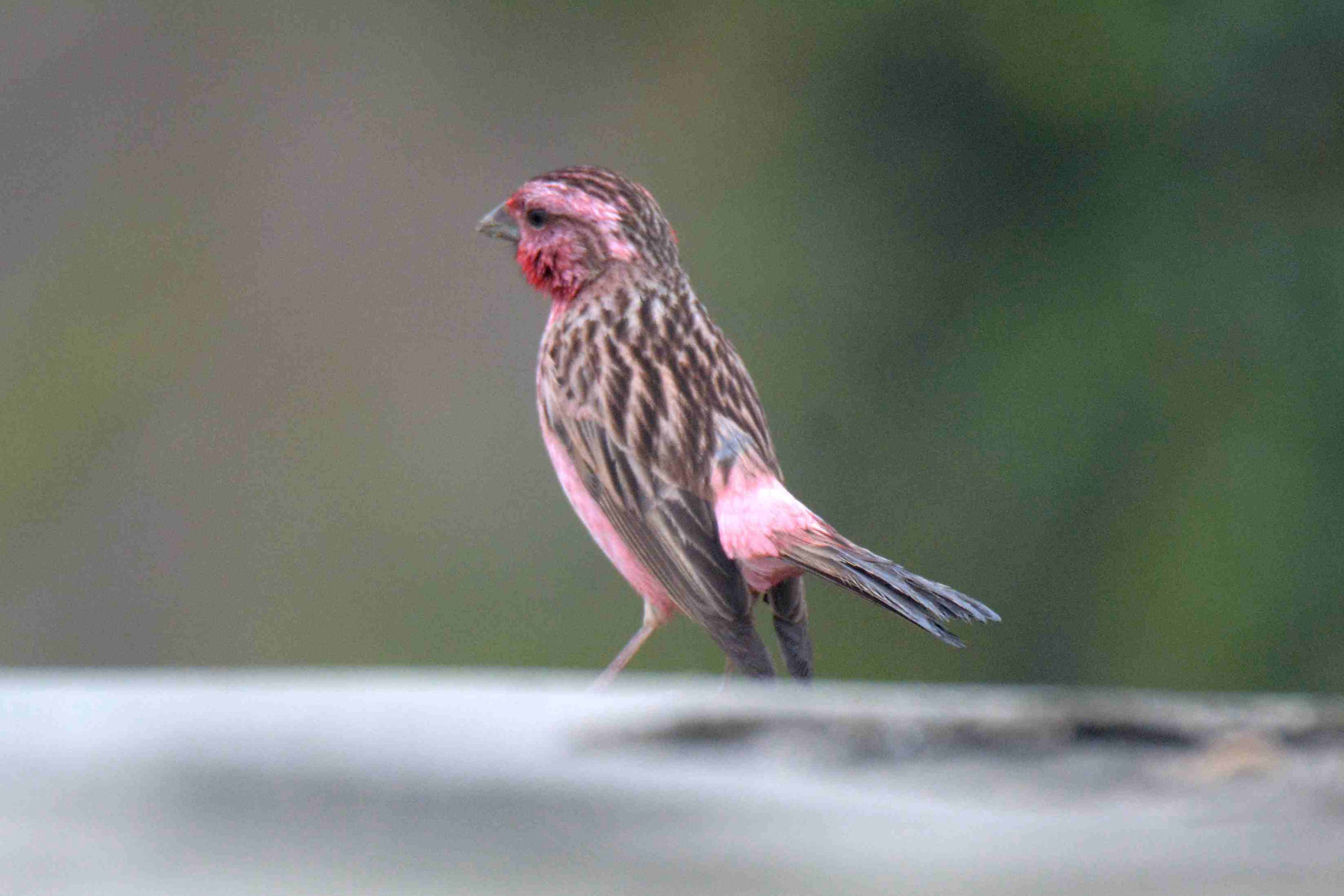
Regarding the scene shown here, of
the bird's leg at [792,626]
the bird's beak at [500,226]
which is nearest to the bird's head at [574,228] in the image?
the bird's beak at [500,226]

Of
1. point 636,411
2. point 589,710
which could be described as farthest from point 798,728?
point 636,411

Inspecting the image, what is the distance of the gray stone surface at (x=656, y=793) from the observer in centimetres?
106

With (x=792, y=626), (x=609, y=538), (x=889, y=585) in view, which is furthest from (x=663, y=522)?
(x=889, y=585)

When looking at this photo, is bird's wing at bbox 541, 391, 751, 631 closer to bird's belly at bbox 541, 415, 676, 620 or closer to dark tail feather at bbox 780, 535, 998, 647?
bird's belly at bbox 541, 415, 676, 620

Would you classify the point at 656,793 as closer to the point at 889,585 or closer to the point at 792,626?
the point at 889,585

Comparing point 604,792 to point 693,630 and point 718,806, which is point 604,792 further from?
point 693,630

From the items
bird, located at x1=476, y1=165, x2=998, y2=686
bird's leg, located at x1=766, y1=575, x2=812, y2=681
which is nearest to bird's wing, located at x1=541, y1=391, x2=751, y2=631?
bird, located at x1=476, y1=165, x2=998, y2=686

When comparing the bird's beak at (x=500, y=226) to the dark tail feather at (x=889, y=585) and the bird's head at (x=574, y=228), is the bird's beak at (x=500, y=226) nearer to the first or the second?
the bird's head at (x=574, y=228)

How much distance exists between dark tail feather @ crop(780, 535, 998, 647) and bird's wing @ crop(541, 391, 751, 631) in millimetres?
160

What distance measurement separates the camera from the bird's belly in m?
3.82

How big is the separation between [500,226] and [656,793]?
3272 mm

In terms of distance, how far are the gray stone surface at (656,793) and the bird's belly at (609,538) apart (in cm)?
233

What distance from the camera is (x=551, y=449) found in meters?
4.09

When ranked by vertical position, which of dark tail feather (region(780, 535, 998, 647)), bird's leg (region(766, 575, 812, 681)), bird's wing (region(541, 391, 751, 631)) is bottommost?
bird's leg (region(766, 575, 812, 681))
